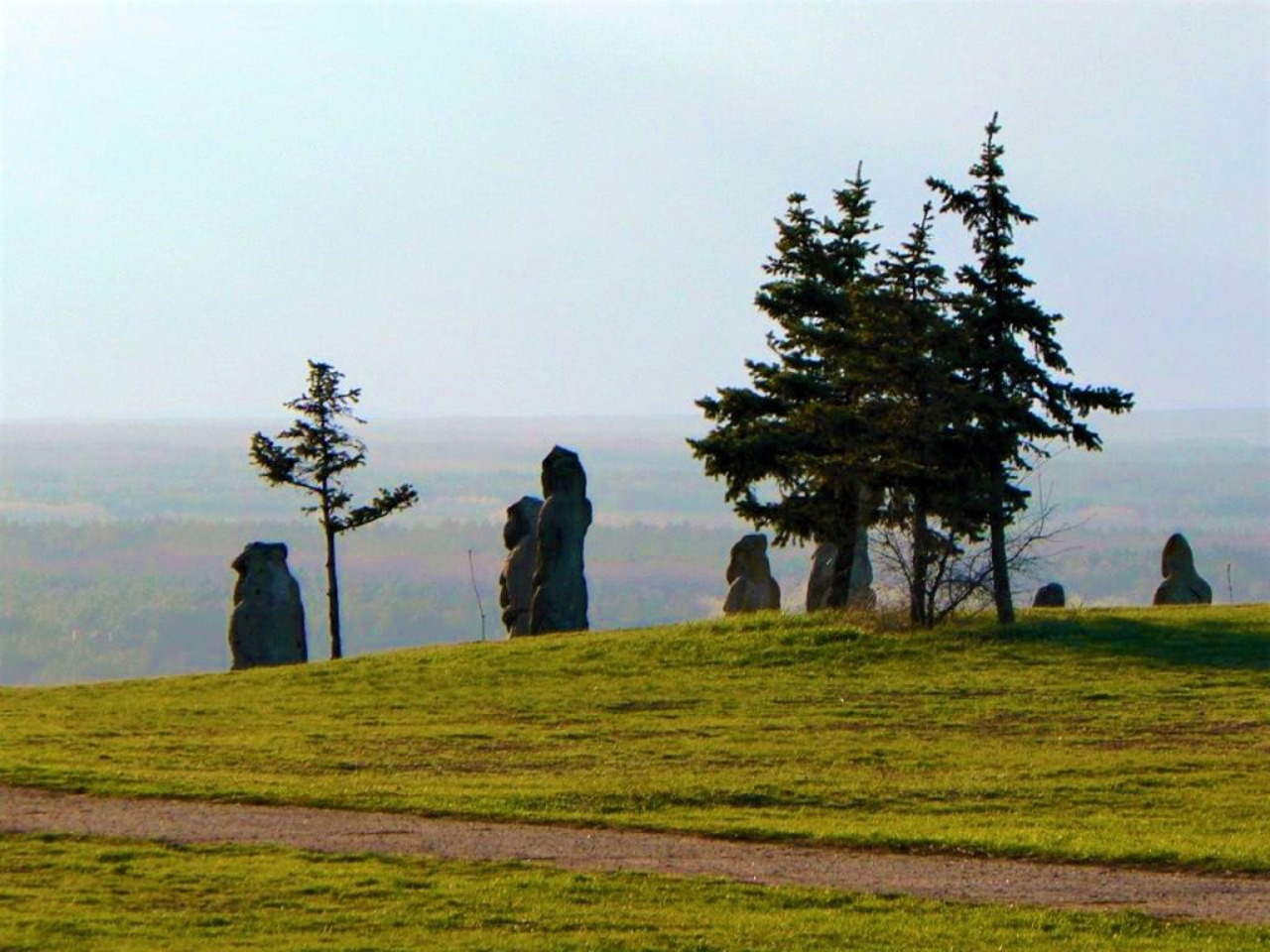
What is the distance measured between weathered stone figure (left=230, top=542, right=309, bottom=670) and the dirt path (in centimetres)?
2773

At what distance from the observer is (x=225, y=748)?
31.0 m

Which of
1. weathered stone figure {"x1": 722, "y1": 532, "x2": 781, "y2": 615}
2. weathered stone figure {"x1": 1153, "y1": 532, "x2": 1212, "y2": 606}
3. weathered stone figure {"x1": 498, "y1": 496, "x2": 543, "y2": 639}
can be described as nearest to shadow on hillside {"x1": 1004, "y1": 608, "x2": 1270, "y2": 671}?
weathered stone figure {"x1": 1153, "y1": 532, "x2": 1212, "y2": 606}

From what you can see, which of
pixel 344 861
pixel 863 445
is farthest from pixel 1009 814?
pixel 863 445

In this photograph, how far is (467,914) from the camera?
58.6ft

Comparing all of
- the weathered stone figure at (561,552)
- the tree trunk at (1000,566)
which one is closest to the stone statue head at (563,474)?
the weathered stone figure at (561,552)

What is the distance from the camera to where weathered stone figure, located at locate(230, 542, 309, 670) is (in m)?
52.7

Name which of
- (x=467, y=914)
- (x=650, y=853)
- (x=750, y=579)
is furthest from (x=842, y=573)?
(x=467, y=914)

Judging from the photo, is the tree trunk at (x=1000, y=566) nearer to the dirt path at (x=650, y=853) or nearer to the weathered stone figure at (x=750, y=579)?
the weathered stone figure at (x=750, y=579)

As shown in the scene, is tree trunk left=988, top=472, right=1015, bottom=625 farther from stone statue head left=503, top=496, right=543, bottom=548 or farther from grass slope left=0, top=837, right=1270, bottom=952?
grass slope left=0, top=837, right=1270, bottom=952

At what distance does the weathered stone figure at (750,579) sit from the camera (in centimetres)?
5903

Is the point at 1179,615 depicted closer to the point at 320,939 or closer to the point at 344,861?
the point at 344,861

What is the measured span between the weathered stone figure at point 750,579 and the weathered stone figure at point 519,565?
20.9ft

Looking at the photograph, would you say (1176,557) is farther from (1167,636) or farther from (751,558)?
(1167,636)

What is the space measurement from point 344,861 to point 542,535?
103ft
